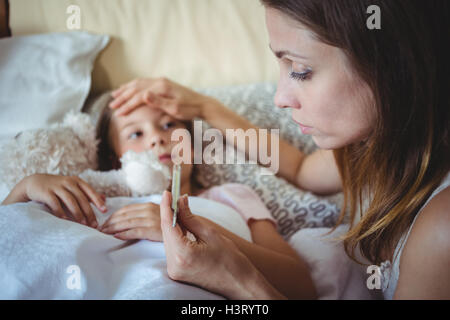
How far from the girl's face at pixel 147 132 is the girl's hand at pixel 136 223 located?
1.00 feet

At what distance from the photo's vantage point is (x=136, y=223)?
0.74m

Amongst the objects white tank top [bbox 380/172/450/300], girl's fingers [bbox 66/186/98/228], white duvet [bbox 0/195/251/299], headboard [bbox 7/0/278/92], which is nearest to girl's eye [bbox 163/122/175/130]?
headboard [bbox 7/0/278/92]

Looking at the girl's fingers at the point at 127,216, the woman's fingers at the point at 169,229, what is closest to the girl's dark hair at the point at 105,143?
the girl's fingers at the point at 127,216

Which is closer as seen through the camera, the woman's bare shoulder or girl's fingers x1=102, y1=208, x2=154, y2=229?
the woman's bare shoulder

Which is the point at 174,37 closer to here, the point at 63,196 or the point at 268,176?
the point at 268,176

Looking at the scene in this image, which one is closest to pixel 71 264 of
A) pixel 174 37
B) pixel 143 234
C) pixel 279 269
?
pixel 143 234

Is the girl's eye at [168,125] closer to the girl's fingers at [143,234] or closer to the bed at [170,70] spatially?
the bed at [170,70]

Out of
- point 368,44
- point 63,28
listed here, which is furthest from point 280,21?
point 63,28

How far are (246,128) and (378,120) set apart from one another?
56cm

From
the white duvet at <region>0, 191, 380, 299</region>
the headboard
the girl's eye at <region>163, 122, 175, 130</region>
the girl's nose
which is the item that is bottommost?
the white duvet at <region>0, 191, 380, 299</region>

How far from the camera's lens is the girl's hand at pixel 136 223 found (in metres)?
0.72

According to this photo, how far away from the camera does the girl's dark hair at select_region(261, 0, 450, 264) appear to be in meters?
0.56

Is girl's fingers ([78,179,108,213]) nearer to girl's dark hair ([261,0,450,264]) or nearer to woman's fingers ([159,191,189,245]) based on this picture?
woman's fingers ([159,191,189,245])
